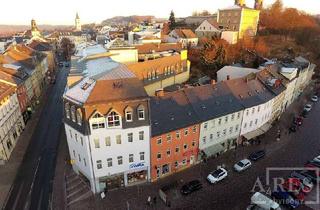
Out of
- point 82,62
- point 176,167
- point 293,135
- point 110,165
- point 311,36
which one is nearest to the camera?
point 110,165

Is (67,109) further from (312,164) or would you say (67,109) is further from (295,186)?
(312,164)

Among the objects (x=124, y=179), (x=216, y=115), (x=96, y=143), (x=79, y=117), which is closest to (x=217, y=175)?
(x=216, y=115)

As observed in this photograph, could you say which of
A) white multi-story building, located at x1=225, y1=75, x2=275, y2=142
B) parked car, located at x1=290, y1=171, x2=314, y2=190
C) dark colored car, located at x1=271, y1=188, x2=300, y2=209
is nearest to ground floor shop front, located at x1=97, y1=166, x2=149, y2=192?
dark colored car, located at x1=271, y1=188, x2=300, y2=209

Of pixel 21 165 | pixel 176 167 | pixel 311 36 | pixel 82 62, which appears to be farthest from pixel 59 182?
pixel 311 36

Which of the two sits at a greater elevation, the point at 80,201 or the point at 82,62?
the point at 82,62

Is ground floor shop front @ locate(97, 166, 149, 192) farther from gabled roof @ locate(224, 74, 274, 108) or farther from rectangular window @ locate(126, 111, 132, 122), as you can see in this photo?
gabled roof @ locate(224, 74, 274, 108)

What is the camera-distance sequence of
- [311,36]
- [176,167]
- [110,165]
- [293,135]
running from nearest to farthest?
[110,165] < [176,167] < [293,135] < [311,36]

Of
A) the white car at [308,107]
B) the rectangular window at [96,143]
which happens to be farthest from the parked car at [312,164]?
the rectangular window at [96,143]

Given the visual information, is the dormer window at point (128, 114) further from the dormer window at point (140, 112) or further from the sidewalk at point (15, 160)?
the sidewalk at point (15, 160)

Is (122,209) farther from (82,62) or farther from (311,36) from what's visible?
(311,36)
